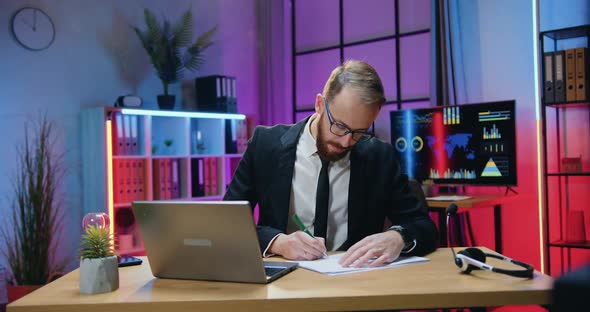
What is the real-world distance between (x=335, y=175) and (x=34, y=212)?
255cm

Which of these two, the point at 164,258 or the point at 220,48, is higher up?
the point at 220,48

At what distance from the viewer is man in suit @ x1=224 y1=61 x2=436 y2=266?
1893mm

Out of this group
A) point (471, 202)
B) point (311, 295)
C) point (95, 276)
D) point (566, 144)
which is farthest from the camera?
point (566, 144)

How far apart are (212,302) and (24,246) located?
2938 millimetres

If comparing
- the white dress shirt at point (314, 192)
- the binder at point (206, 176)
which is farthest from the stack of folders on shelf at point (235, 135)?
the white dress shirt at point (314, 192)

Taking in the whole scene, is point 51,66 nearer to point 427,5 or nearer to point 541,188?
point 427,5

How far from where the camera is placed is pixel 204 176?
4988 millimetres

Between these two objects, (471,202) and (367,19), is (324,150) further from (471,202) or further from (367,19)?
(367,19)

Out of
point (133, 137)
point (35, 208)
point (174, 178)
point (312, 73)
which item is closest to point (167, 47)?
point (133, 137)

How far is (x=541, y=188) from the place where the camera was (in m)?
3.77

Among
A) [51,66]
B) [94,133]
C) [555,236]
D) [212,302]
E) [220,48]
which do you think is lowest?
[555,236]

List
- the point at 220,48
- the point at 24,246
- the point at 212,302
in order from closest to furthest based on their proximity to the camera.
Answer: the point at 212,302, the point at 24,246, the point at 220,48

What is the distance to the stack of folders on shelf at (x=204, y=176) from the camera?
4895 millimetres

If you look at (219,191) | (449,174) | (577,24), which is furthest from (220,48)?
(577,24)
